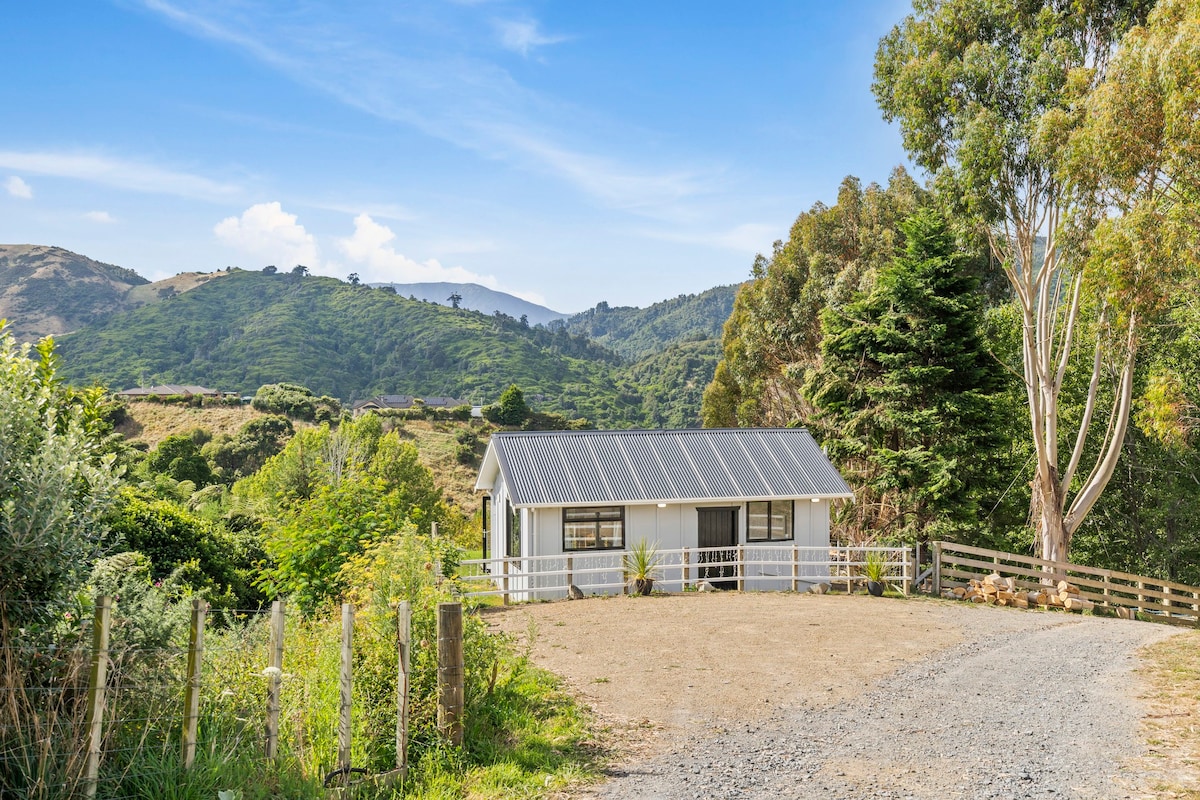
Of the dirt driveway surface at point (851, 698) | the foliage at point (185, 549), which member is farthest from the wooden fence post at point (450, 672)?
the foliage at point (185, 549)

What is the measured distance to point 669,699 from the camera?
31.8 feet

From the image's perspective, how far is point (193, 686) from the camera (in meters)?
5.85

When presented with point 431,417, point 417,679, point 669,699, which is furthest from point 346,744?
point 431,417

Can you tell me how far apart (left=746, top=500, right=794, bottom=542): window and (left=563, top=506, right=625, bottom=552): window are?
3.41 meters

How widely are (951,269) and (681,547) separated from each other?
11.7m

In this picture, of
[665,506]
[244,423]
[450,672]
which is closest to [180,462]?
[244,423]

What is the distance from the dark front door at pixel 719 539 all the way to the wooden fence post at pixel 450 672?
13.3 m

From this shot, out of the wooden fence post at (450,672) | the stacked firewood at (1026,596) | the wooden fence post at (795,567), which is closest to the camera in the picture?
the wooden fence post at (450,672)

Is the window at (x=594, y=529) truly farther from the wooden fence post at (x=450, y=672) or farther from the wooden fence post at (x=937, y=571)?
the wooden fence post at (x=450, y=672)

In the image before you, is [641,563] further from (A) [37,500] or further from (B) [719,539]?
(A) [37,500]

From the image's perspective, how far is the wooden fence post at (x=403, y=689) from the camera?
22.9 feet

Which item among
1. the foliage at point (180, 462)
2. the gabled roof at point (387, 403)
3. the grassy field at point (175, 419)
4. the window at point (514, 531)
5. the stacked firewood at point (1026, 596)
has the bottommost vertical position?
the stacked firewood at point (1026, 596)

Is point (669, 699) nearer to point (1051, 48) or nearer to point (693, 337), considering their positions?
point (1051, 48)

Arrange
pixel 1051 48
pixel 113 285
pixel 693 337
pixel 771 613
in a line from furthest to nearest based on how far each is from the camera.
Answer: pixel 113 285 < pixel 693 337 < pixel 1051 48 < pixel 771 613
